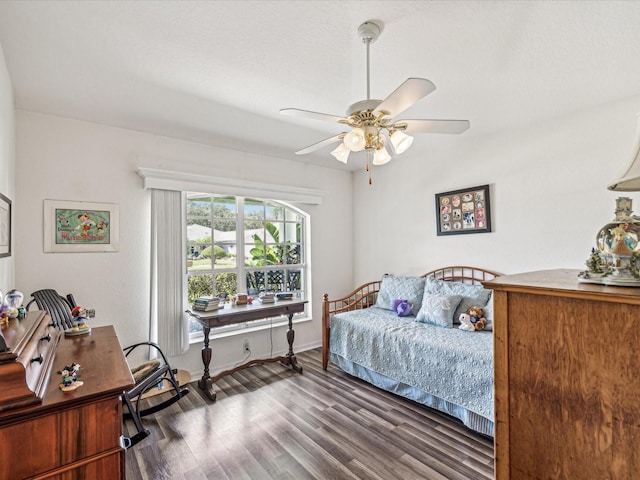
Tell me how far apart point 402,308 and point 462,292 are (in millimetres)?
635

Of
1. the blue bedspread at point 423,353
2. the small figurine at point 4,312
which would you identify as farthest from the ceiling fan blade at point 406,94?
the small figurine at point 4,312

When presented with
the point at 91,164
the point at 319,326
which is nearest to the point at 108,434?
the point at 91,164

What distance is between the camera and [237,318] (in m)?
3.10

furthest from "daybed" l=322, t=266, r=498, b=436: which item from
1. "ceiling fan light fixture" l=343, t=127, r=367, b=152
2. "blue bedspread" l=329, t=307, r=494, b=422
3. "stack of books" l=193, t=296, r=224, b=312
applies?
"ceiling fan light fixture" l=343, t=127, r=367, b=152

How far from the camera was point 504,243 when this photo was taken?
318cm

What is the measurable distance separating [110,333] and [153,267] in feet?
3.45

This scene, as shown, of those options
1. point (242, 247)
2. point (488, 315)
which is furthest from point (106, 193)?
point (488, 315)

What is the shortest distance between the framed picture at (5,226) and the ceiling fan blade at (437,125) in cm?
235

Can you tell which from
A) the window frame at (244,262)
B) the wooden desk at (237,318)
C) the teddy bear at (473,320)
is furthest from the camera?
the window frame at (244,262)

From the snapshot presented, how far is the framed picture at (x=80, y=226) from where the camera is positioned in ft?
8.68

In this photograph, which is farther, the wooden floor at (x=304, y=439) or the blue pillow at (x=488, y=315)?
the blue pillow at (x=488, y=315)

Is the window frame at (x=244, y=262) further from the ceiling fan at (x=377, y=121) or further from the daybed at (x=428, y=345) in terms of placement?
the ceiling fan at (x=377, y=121)

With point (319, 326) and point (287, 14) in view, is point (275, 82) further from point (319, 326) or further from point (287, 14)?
point (319, 326)

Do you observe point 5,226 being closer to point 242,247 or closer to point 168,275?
point 168,275
